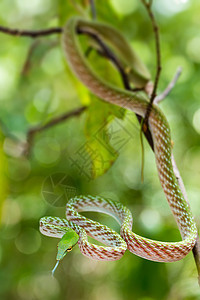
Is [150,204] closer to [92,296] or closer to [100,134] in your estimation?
[100,134]

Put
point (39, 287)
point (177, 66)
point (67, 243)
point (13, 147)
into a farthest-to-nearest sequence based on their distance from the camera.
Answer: point (39, 287) → point (177, 66) → point (13, 147) → point (67, 243)

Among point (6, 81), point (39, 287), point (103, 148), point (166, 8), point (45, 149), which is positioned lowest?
point (39, 287)

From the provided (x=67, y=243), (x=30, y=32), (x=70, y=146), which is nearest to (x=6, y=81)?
(x=70, y=146)

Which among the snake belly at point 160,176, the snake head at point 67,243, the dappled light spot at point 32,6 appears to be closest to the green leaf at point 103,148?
the snake belly at point 160,176

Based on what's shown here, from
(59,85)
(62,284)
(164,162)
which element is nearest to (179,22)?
(59,85)

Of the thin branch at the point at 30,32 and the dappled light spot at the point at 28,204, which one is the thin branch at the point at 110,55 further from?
the dappled light spot at the point at 28,204

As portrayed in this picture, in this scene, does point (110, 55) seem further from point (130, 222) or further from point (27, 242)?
point (27, 242)
